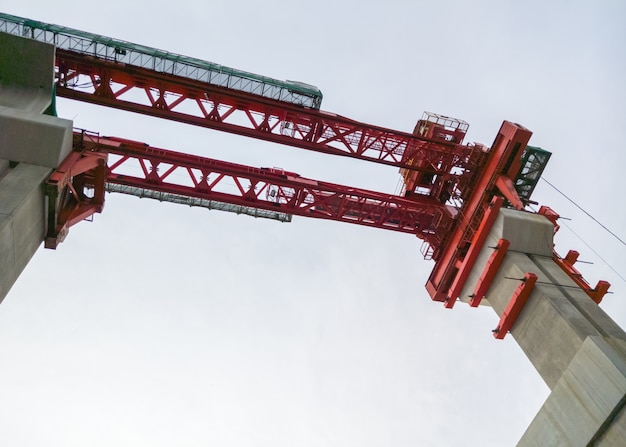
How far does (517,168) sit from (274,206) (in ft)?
31.3

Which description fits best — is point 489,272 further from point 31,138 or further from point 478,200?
point 31,138

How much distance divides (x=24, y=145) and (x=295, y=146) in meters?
9.60

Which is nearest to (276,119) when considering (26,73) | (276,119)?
(276,119)

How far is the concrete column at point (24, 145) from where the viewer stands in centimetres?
1115

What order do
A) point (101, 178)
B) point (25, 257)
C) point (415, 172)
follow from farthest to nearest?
point (415, 172) → point (101, 178) → point (25, 257)

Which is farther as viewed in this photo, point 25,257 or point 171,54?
point 171,54

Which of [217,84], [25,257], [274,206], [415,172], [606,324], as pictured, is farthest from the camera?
[415,172]

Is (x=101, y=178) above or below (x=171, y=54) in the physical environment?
below

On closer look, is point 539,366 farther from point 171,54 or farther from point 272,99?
point 171,54

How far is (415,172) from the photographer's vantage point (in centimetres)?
2127

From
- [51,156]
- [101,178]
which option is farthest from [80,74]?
[51,156]

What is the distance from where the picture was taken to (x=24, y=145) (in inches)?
492

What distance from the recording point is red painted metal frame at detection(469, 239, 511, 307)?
16138 mm

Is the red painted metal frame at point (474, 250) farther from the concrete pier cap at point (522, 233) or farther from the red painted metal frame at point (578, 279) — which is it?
the red painted metal frame at point (578, 279)
